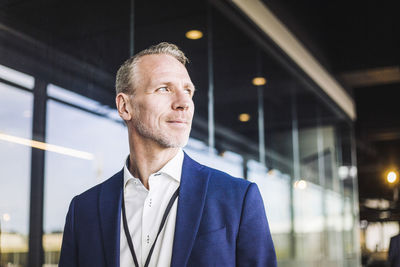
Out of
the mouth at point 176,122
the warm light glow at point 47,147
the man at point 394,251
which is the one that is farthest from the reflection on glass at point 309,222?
the mouth at point 176,122

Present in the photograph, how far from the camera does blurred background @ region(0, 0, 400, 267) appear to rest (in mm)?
2279

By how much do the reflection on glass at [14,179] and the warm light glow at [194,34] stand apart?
1.80m

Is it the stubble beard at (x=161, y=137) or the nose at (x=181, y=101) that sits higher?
the nose at (x=181, y=101)


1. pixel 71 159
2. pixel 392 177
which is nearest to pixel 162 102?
pixel 71 159

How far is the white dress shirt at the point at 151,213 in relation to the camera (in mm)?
1317

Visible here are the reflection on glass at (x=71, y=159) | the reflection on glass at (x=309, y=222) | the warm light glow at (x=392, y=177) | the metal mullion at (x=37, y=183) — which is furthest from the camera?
the reflection on glass at (x=309, y=222)

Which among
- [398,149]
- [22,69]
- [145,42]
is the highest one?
[398,149]

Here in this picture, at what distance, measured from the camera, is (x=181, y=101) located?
1.38 m

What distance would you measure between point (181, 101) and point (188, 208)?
0.27m

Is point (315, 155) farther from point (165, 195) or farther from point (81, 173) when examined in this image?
point (165, 195)

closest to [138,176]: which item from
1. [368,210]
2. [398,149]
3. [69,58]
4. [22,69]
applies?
[22,69]

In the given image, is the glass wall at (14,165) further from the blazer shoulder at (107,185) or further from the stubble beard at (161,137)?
the stubble beard at (161,137)

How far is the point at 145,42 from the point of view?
3162 mm

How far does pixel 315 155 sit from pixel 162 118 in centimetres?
612
